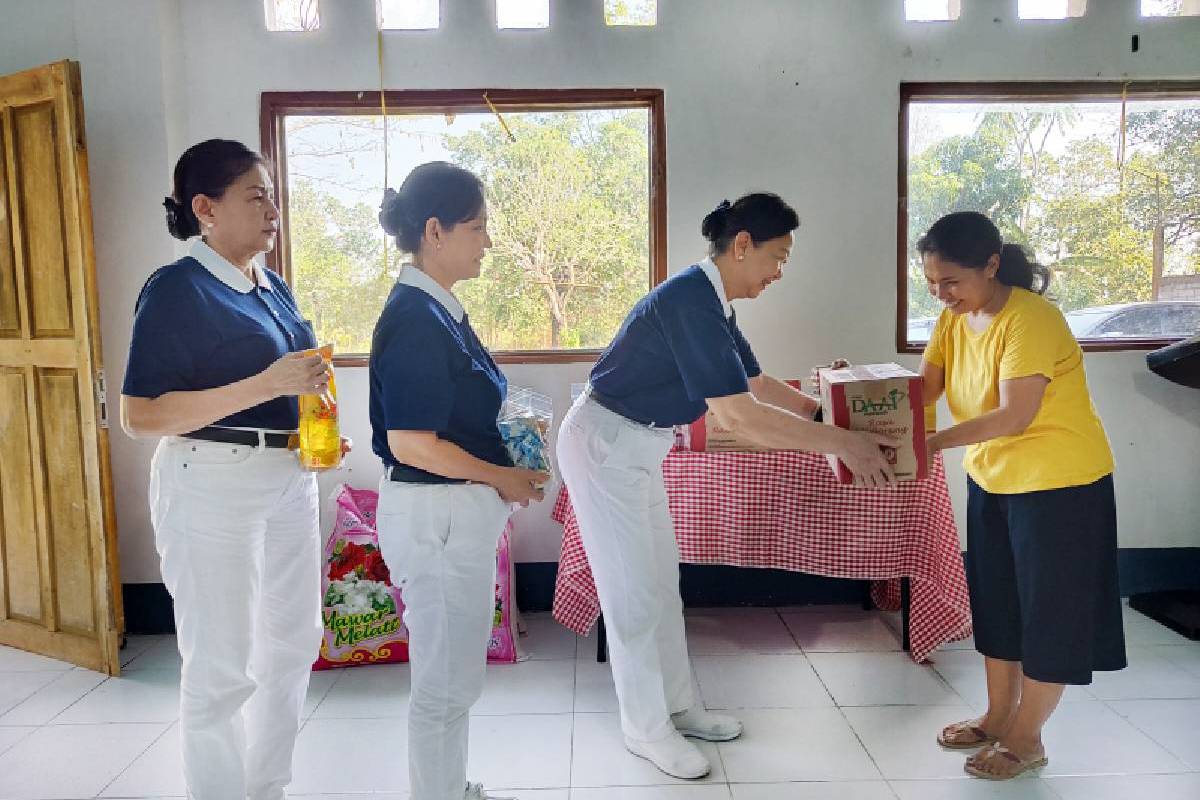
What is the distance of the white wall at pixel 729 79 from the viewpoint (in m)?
3.28

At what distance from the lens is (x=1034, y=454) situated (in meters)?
2.04

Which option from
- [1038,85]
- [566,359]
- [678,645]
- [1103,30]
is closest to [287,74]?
[566,359]

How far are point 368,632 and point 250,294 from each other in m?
1.55

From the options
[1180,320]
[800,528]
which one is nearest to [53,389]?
[800,528]

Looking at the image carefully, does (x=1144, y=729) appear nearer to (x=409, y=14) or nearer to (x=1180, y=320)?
(x=1180, y=320)

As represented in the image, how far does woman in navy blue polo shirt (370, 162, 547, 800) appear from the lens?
159 cm

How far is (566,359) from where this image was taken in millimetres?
3434

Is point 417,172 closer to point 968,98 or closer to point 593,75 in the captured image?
point 593,75

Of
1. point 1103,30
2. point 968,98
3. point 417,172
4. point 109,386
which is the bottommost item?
point 109,386

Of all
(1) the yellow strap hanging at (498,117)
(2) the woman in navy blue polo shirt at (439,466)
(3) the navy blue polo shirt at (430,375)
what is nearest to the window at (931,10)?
(1) the yellow strap hanging at (498,117)

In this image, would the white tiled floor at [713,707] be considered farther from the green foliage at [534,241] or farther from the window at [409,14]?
the window at [409,14]

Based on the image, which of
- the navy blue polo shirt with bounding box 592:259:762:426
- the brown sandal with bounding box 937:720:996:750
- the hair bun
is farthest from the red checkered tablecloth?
the hair bun

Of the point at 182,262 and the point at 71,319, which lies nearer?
the point at 182,262

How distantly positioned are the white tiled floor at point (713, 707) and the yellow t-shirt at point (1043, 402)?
0.79 metres
